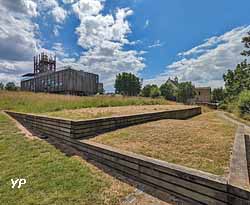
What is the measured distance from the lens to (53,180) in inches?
107

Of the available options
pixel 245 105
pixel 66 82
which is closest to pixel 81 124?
pixel 245 105

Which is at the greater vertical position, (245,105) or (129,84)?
(129,84)

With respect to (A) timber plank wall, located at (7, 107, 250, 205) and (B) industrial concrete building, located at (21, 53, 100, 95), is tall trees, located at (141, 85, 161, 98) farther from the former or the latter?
(A) timber plank wall, located at (7, 107, 250, 205)

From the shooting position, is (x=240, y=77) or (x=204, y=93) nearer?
(x=240, y=77)

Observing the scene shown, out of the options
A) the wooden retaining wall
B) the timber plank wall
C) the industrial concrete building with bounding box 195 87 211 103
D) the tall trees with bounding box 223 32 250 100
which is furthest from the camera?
the industrial concrete building with bounding box 195 87 211 103

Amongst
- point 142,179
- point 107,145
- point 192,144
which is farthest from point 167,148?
point 107,145

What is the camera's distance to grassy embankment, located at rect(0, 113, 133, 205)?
2.28 metres

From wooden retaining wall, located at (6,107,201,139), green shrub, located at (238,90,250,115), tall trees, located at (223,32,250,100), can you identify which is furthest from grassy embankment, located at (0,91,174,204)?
tall trees, located at (223,32,250,100)

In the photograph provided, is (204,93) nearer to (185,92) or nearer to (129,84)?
(185,92)

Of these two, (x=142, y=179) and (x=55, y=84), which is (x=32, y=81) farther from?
(x=142, y=179)

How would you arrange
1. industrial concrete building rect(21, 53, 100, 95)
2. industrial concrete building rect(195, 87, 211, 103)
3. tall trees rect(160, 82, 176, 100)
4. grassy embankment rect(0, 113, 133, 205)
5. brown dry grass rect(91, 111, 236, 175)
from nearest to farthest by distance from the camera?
grassy embankment rect(0, 113, 133, 205), brown dry grass rect(91, 111, 236, 175), industrial concrete building rect(21, 53, 100, 95), tall trees rect(160, 82, 176, 100), industrial concrete building rect(195, 87, 211, 103)

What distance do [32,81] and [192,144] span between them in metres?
38.9

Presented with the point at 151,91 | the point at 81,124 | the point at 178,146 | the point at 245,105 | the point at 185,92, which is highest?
the point at 151,91

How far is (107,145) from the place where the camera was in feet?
11.6
